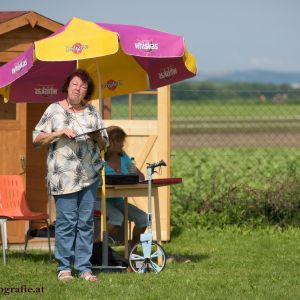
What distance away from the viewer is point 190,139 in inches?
1211

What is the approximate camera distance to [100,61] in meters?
10.2

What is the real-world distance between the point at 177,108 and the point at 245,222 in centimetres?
3896

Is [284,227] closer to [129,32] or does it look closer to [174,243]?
[174,243]

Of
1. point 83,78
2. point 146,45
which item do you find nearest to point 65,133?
point 83,78

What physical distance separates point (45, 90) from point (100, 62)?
65cm

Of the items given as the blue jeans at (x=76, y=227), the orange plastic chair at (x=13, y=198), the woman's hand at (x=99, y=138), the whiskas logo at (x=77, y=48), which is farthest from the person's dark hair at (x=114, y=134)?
the whiskas logo at (x=77, y=48)

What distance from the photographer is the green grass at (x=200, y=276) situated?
8.15 metres

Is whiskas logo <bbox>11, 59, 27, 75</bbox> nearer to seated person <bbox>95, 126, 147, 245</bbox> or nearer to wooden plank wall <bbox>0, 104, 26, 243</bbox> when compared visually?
seated person <bbox>95, 126, 147, 245</bbox>

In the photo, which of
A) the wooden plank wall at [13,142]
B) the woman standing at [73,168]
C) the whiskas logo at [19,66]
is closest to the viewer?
the woman standing at [73,168]

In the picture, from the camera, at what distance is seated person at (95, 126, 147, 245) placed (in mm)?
10297

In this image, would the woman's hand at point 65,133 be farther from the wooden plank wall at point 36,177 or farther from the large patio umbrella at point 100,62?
the wooden plank wall at point 36,177

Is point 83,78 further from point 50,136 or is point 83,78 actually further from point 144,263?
point 144,263

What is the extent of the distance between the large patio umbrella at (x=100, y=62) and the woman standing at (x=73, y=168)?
0.37 m

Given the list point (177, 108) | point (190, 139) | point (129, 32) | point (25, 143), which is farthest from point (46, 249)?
point (177, 108)
